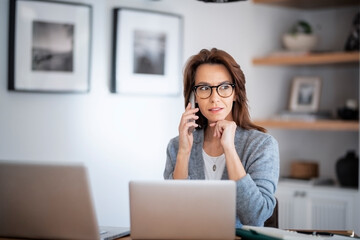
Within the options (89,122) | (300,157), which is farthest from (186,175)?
(300,157)

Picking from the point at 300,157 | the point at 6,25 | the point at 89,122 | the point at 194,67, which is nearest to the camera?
the point at 194,67

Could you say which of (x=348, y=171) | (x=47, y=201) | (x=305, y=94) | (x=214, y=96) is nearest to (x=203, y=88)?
(x=214, y=96)

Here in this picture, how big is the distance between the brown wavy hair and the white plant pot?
158 cm

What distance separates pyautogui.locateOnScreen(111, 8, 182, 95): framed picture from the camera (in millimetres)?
3677

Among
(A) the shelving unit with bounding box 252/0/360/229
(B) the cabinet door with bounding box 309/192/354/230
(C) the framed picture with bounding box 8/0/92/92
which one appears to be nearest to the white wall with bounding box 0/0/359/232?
(C) the framed picture with bounding box 8/0/92/92

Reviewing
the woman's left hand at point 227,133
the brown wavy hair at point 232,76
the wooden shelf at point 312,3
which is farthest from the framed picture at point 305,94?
the woman's left hand at point 227,133

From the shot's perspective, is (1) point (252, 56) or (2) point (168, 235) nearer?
(2) point (168, 235)

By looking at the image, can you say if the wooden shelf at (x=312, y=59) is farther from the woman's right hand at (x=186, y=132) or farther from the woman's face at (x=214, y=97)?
the woman's right hand at (x=186, y=132)

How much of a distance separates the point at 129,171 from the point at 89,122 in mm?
412

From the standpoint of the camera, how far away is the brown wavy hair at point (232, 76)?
255cm

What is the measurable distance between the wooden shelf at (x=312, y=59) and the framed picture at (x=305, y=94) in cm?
22

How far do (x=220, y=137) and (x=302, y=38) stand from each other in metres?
1.82

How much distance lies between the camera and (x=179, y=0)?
3.89 meters

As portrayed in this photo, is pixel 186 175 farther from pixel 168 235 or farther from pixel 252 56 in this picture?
pixel 252 56
